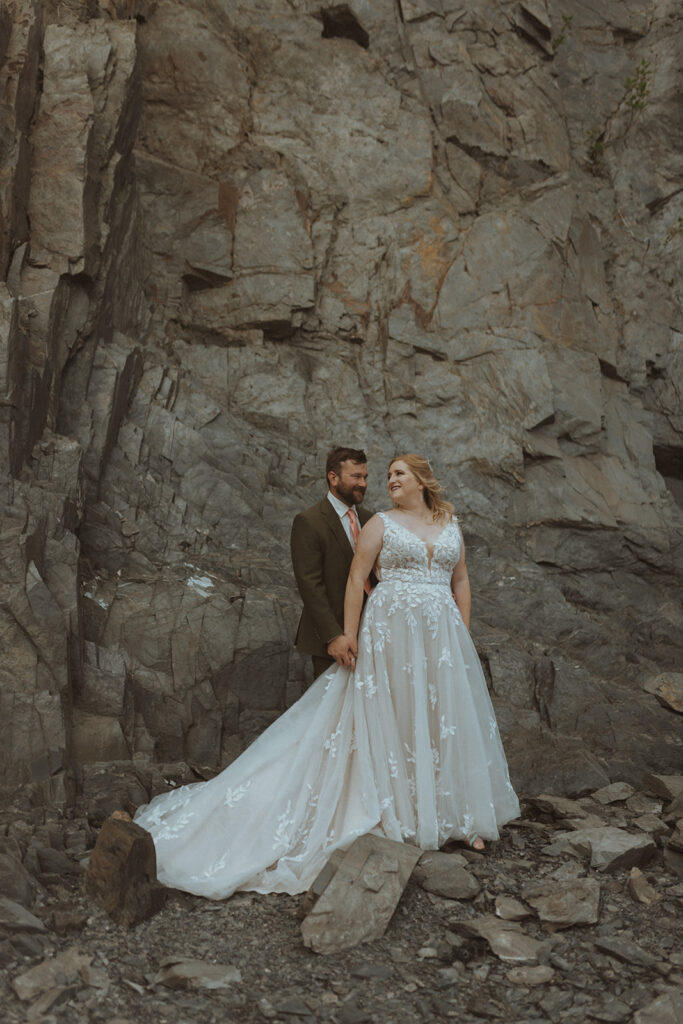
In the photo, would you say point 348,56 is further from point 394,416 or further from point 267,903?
point 267,903

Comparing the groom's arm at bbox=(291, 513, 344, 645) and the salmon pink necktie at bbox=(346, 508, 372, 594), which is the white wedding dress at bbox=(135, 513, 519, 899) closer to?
the groom's arm at bbox=(291, 513, 344, 645)

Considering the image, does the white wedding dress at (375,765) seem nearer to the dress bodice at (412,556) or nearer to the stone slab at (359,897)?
the dress bodice at (412,556)

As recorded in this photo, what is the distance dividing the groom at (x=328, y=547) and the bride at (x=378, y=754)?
19.8 inches

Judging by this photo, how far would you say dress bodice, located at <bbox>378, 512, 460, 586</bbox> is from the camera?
19.9 feet

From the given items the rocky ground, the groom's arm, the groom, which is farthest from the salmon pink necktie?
the rocky ground

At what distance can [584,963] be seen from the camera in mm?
4637

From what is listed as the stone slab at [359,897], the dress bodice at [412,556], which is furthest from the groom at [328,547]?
the stone slab at [359,897]

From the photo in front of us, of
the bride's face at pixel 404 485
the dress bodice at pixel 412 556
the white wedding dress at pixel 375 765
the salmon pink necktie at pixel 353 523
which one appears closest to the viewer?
the white wedding dress at pixel 375 765

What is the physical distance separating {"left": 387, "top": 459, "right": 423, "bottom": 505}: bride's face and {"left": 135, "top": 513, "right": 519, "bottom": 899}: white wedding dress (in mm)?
167

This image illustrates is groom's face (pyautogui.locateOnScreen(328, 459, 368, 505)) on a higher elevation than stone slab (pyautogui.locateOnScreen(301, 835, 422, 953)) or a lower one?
higher

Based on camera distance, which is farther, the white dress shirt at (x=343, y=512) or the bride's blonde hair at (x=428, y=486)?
the white dress shirt at (x=343, y=512)

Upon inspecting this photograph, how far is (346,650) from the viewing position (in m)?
6.09

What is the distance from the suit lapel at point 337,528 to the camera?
6.90 metres

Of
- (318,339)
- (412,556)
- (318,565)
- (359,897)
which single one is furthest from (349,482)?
(318,339)
